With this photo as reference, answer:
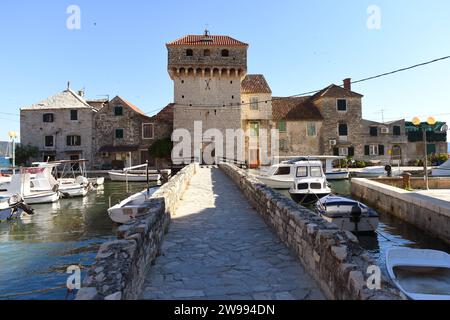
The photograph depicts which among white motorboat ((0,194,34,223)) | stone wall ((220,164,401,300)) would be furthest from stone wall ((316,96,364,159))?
stone wall ((220,164,401,300))

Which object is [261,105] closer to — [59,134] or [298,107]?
[298,107]

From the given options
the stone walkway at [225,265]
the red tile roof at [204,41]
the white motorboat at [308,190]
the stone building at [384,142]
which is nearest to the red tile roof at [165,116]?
the red tile roof at [204,41]

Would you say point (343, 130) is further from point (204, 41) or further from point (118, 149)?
point (118, 149)

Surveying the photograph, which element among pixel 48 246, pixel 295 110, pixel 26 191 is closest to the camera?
pixel 48 246

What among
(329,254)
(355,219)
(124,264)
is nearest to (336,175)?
(355,219)

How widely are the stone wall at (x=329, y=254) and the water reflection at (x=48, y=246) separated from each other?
5703mm

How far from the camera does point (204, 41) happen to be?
3791 centimetres

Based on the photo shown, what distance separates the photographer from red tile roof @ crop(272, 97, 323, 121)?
43.0 metres

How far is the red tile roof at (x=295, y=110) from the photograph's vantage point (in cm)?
4297

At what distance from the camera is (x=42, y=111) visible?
4162 cm

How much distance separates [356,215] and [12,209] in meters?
17.3

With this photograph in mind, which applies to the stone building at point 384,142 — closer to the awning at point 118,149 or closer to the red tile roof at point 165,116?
the red tile roof at point 165,116
